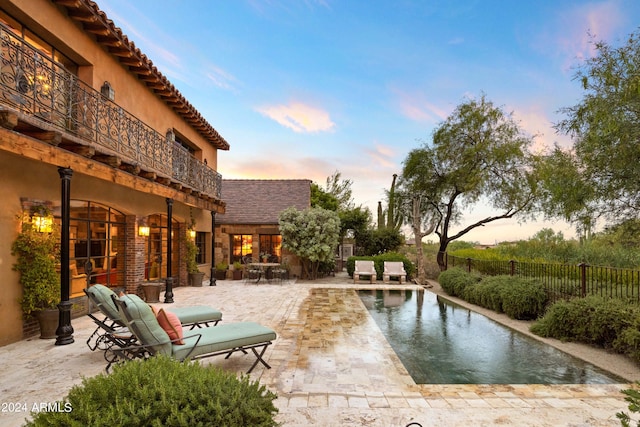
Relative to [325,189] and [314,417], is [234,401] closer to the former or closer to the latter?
[314,417]

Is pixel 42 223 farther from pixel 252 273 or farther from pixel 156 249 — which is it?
pixel 252 273

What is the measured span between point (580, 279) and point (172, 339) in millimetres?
8563

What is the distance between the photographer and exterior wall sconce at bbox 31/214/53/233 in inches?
262

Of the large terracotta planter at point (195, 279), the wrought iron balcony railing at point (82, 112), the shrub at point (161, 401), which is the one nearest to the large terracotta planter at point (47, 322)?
the wrought iron balcony railing at point (82, 112)

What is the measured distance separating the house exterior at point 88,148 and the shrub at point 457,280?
9486 millimetres

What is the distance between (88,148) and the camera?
645cm

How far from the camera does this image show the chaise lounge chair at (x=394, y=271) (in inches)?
621

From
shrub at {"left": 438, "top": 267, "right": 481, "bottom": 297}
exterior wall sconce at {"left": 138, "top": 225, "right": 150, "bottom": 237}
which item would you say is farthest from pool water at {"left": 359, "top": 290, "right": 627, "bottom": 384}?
exterior wall sconce at {"left": 138, "top": 225, "right": 150, "bottom": 237}

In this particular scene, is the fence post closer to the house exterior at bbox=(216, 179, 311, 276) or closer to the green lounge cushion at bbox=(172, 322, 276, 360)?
the green lounge cushion at bbox=(172, 322, 276, 360)

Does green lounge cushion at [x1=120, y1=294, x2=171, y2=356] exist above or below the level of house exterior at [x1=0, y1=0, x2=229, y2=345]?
below

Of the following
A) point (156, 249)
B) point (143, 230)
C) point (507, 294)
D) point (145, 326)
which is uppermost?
point (143, 230)

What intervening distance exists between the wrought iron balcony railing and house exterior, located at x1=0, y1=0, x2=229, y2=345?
35 mm

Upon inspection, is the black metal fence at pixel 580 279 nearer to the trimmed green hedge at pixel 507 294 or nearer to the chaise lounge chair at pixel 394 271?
the trimmed green hedge at pixel 507 294

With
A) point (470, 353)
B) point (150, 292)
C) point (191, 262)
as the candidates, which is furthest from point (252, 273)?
point (470, 353)
